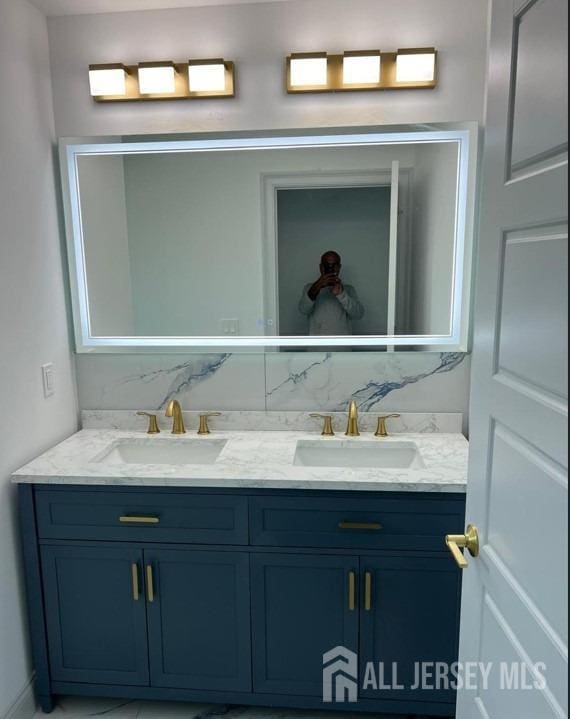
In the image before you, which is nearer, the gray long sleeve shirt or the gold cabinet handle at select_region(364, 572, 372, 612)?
the gold cabinet handle at select_region(364, 572, 372, 612)

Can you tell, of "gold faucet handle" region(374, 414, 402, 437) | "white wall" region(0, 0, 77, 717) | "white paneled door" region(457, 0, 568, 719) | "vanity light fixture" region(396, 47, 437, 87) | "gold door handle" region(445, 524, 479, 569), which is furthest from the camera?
"gold faucet handle" region(374, 414, 402, 437)

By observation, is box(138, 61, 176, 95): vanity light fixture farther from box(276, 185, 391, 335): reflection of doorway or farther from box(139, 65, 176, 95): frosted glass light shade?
box(276, 185, 391, 335): reflection of doorway

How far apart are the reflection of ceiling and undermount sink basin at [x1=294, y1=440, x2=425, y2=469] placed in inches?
65.0

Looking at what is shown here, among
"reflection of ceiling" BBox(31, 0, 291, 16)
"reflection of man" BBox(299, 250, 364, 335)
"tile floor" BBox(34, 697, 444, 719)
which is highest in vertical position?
"reflection of ceiling" BBox(31, 0, 291, 16)

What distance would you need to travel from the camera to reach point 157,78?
6.28ft

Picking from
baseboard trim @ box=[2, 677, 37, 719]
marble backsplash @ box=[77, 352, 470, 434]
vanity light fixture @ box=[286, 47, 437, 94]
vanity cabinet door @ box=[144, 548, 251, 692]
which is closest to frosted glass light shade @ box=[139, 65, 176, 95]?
vanity light fixture @ box=[286, 47, 437, 94]

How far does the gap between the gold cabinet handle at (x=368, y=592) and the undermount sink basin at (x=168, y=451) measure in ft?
2.39

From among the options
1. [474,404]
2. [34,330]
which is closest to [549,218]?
[474,404]

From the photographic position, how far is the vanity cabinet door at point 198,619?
68.1 inches

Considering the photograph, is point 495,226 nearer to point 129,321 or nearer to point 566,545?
point 566,545

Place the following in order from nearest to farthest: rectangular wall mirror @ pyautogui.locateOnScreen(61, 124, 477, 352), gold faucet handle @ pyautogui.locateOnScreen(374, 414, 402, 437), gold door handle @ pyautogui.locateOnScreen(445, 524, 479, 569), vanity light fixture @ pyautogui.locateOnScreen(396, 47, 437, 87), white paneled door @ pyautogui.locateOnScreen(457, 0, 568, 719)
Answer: white paneled door @ pyautogui.locateOnScreen(457, 0, 568, 719) → gold door handle @ pyautogui.locateOnScreen(445, 524, 479, 569) → vanity light fixture @ pyautogui.locateOnScreen(396, 47, 437, 87) → rectangular wall mirror @ pyautogui.locateOnScreen(61, 124, 477, 352) → gold faucet handle @ pyautogui.locateOnScreen(374, 414, 402, 437)

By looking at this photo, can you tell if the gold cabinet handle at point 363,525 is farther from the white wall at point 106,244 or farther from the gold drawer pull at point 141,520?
the white wall at point 106,244

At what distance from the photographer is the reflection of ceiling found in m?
1.84

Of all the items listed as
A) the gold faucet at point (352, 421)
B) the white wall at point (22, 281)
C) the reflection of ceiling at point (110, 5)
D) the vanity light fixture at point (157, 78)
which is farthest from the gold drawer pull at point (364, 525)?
the reflection of ceiling at point (110, 5)
